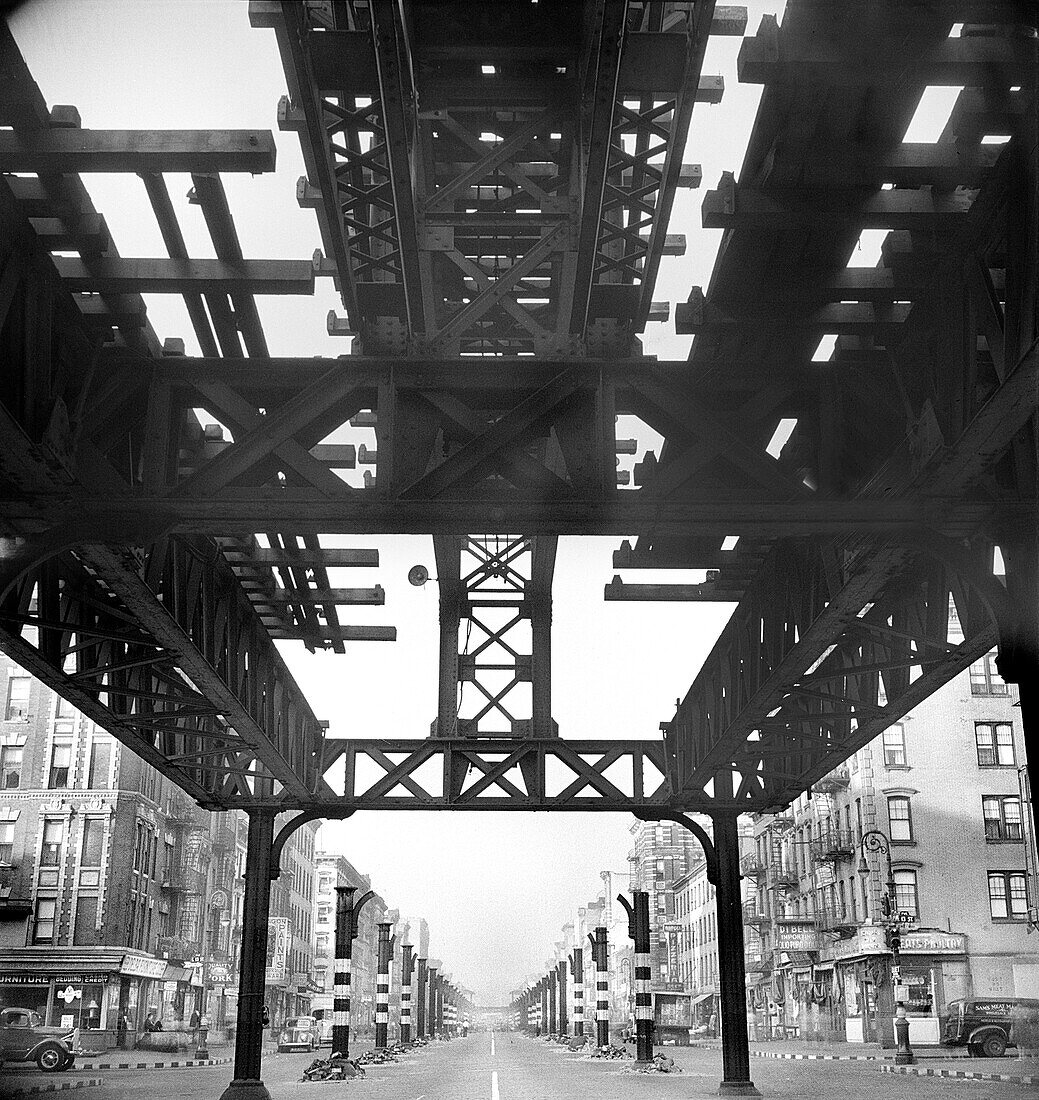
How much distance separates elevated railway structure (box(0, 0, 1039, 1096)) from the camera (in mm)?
7336

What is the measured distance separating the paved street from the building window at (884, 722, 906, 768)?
62.3 feet

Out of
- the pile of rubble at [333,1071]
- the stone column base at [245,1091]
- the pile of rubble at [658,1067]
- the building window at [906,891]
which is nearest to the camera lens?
the stone column base at [245,1091]

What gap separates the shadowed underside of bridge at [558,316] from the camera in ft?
24.1

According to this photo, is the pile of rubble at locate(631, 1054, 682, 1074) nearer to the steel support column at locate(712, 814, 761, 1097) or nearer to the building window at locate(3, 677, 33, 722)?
the steel support column at locate(712, 814, 761, 1097)

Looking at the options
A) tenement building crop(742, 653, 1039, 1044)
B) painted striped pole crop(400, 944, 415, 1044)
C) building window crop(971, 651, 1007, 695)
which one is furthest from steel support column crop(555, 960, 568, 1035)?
building window crop(971, 651, 1007, 695)

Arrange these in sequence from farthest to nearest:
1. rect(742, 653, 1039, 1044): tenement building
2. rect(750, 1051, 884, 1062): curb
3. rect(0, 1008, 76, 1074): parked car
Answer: rect(742, 653, 1039, 1044): tenement building
rect(750, 1051, 884, 1062): curb
rect(0, 1008, 76, 1074): parked car

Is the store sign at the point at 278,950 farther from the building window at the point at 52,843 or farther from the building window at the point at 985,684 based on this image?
the building window at the point at 985,684

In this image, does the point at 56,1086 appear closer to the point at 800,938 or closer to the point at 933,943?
the point at 933,943

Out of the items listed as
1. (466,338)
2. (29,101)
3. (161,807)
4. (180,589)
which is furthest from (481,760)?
(161,807)

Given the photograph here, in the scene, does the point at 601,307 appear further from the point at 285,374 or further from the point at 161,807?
the point at 161,807

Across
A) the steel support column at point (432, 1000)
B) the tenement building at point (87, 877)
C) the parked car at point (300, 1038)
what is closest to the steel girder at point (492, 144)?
the tenement building at point (87, 877)

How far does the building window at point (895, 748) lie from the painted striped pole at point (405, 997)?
1004 inches

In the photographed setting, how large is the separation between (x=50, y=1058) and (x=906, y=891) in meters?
34.9

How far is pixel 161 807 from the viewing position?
63.9 m
